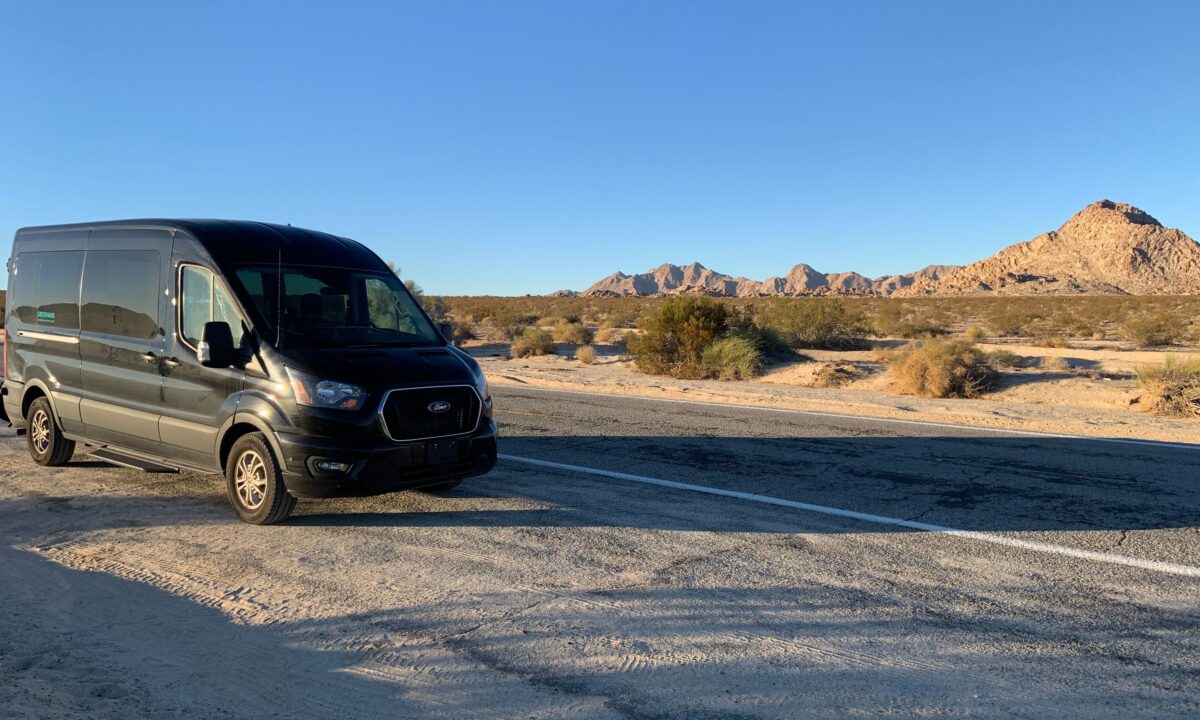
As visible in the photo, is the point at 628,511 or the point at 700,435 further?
the point at 700,435

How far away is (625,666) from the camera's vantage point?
396 cm

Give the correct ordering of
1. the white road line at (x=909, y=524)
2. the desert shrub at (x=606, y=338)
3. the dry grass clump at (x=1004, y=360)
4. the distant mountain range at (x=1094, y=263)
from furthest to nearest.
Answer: the distant mountain range at (x=1094, y=263) → the desert shrub at (x=606, y=338) → the dry grass clump at (x=1004, y=360) → the white road line at (x=909, y=524)

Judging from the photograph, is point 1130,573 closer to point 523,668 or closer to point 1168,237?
point 523,668

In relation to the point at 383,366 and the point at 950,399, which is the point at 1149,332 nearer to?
the point at 950,399

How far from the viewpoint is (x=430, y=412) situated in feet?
21.1

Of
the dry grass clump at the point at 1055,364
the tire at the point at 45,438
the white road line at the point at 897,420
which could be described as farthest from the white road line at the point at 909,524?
the dry grass clump at the point at 1055,364

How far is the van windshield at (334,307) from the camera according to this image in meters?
6.60

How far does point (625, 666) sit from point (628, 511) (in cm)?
298

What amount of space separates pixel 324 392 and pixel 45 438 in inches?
178

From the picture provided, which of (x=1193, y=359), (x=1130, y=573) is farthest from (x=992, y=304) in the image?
(x=1130, y=573)

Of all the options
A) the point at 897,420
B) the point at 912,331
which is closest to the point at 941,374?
the point at 897,420

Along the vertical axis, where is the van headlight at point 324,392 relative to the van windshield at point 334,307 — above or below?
below

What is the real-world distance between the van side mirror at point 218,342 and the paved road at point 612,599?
1.36 meters

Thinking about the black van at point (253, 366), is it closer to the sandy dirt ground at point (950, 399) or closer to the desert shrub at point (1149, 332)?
the sandy dirt ground at point (950, 399)
